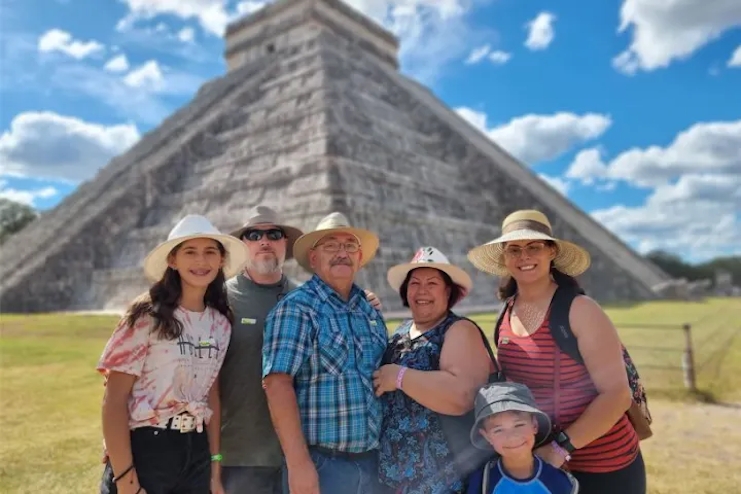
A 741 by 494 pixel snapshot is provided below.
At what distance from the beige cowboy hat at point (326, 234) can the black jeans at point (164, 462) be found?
1.06 metres

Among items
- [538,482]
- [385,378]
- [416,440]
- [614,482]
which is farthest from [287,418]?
[614,482]

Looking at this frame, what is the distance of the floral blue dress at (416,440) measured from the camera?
2.37 metres

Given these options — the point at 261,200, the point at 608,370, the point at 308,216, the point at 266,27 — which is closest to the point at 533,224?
the point at 608,370

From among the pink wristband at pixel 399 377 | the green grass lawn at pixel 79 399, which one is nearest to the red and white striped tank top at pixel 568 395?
the pink wristband at pixel 399 377

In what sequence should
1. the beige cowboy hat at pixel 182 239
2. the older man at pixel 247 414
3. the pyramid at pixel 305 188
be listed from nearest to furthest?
the beige cowboy hat at pixel 182 239
the older man at pixel 247 414
the pyramid at pixel 305 188

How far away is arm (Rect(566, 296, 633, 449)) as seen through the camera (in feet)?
7.70

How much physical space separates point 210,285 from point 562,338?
5.81 ft

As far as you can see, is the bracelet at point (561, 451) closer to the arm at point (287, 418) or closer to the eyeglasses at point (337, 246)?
the arm at point (287, 418)

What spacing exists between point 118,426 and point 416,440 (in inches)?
51.9

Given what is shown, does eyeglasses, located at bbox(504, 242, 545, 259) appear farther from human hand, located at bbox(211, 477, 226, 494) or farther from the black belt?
human hand, located at bbox(211, 477, 226, 494)

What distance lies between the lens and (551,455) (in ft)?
7.72

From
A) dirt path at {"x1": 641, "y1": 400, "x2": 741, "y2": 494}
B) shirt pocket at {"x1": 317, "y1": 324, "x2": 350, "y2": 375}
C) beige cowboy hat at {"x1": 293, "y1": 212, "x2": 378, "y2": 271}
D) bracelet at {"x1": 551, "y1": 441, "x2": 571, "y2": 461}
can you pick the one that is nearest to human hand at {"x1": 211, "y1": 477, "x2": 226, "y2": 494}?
shirt pocket at {"x1": 317, "y1": 324, "x2": 350, "y2": 375}

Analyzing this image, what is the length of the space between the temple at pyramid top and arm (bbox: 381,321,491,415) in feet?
86.1

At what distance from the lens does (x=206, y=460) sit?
8.71 feet
